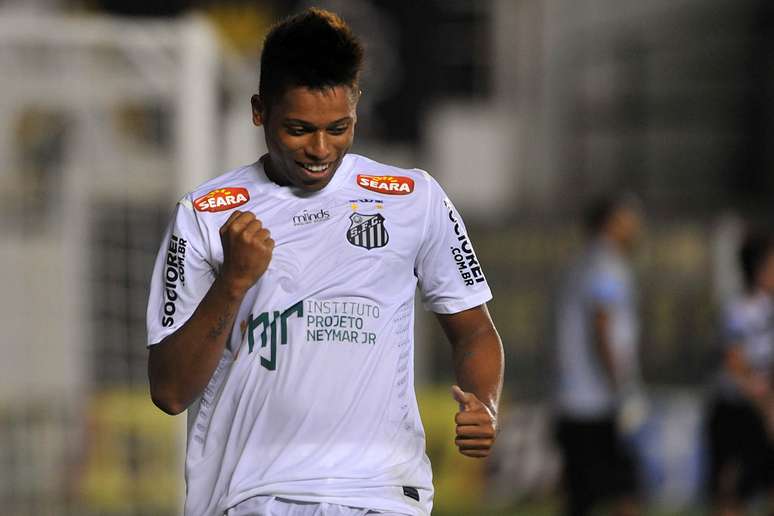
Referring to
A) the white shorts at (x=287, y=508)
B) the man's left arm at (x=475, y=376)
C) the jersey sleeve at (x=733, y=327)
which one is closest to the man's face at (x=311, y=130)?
the man's left arm at (x=475, y=376)

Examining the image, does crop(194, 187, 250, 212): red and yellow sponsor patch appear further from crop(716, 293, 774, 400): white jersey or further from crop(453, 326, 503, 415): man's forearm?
crop(716, 293, 774, 400): white jersey

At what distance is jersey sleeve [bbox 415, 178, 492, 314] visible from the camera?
3496 mm

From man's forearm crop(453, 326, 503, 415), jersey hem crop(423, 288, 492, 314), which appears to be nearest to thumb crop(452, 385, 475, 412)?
man's forearm crop(453, 326, 503, 415)

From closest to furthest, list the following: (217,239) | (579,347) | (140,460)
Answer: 1. (217,239)
2. (579,347)
3. (140,460)

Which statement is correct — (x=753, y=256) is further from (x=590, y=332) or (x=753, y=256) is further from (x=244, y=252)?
(x=244, y=252)

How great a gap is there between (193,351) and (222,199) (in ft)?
1.17

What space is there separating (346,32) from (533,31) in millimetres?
19953

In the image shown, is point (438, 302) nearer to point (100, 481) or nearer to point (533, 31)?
point (100, 481)

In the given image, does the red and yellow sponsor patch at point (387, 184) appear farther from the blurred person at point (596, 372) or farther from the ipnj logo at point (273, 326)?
the blurred person at point (596, 372)

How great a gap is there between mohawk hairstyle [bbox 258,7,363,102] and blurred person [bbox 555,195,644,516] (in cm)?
515

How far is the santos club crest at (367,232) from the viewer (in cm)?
339

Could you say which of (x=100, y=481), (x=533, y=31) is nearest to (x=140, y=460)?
(x=100, y=481)

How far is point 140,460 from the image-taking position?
10227 millimetres

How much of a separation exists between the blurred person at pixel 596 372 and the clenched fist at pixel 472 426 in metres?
5.09
